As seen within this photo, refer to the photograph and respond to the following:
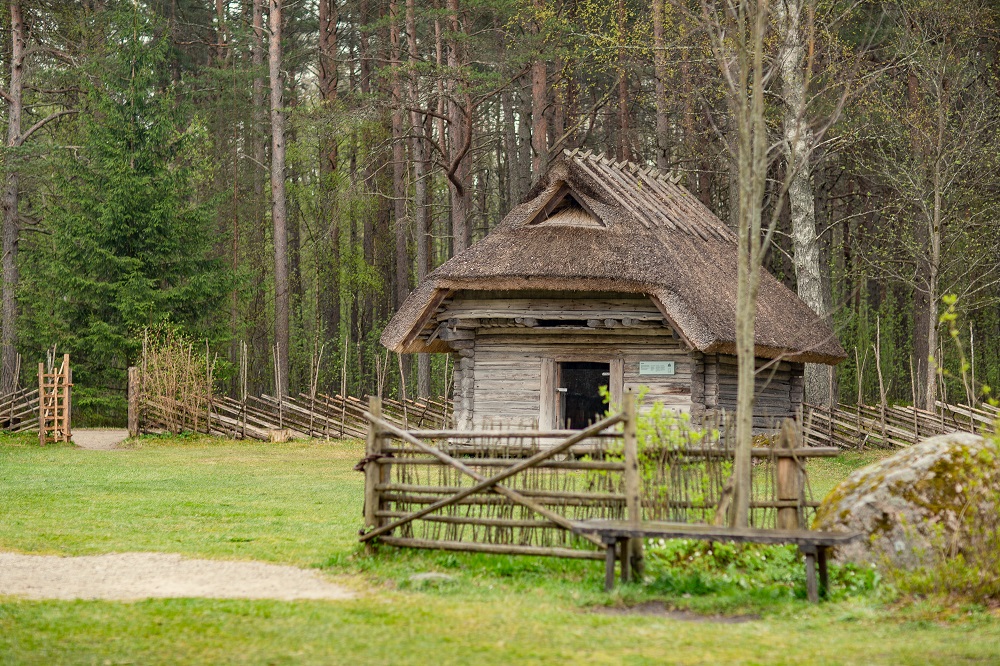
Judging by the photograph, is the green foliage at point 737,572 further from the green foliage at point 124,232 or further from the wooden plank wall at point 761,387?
the green foliage at point 124,232

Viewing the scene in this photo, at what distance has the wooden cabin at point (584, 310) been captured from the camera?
59.1 ft

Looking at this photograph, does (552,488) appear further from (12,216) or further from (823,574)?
(12,216)

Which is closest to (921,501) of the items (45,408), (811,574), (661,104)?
(811,574)

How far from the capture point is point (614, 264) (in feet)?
59.0

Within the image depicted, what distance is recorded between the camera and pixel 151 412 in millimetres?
25203

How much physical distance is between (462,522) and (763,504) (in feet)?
7.52

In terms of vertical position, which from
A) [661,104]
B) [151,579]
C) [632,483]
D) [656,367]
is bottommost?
[151,579]

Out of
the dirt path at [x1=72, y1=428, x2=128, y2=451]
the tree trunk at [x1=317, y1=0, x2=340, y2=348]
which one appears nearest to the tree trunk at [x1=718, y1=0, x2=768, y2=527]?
the dirt path at [x1=72, y1=428, x2=128, y2=451]

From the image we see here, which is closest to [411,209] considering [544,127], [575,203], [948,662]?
[544,127]

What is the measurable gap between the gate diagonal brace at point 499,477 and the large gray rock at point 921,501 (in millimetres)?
1708

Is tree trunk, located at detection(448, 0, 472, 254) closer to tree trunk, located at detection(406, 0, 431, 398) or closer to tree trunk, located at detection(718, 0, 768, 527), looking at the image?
tree trunk, located at detection(406, 0, 431, 398)

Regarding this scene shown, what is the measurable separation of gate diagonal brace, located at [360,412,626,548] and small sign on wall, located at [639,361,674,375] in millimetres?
9889

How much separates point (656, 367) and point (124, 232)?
1646cm

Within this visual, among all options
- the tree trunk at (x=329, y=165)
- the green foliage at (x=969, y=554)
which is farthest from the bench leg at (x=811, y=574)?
the tree trunk at (x=329, y=165)
